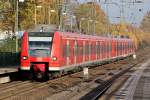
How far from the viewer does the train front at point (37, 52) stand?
28016 mm

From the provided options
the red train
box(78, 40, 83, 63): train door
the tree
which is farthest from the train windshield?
the tree

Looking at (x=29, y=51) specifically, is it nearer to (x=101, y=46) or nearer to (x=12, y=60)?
(x=12, y=60)

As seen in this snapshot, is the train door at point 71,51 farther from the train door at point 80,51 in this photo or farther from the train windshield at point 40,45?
the train windshield at point 40,45

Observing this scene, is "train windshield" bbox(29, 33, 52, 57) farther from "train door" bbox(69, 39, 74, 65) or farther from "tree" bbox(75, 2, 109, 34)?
"tree" bbox(75, 2, 109, 34)

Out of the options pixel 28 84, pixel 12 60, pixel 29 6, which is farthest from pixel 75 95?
pixel 29 6

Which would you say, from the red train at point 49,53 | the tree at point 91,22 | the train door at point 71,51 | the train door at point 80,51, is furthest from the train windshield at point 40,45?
the tree at point 91,22

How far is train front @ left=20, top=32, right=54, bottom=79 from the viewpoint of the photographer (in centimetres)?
2802

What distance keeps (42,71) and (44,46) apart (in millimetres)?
1374

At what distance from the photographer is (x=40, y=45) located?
1110 inches

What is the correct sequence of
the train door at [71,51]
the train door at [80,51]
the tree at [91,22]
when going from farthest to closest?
the tree at [91,22]
the train door at [80,51]
the train door at [71,51]

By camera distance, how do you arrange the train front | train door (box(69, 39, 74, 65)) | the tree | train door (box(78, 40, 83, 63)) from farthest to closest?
the tree < train door (box(78, 40, 83, 63)) < train door (box(69, 39, 74, 65)) < the train front

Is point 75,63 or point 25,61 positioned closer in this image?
point 25,61

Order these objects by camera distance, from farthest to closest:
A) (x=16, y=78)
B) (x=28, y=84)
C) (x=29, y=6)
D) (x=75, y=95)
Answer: (x=29, y=6) < (x=16, y=78) < (x=28, y=84) < (x=75, y=95)

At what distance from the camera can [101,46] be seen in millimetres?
47594
